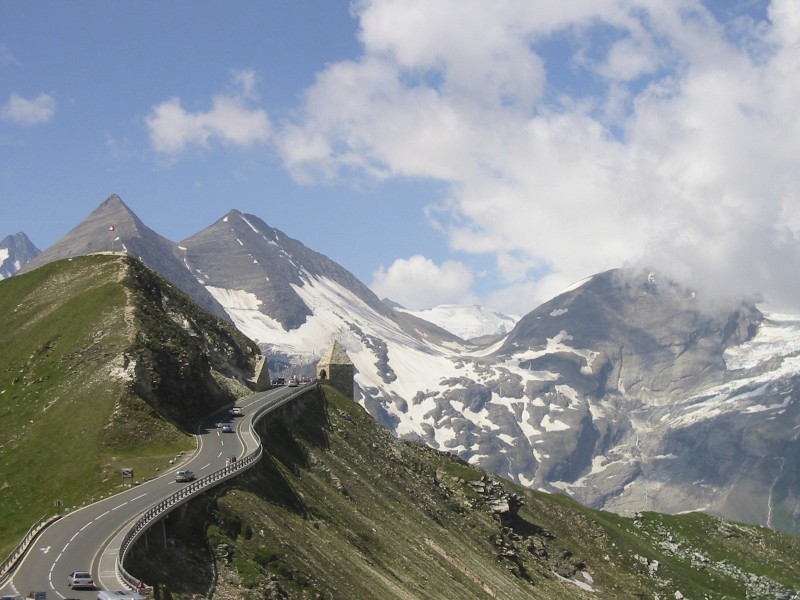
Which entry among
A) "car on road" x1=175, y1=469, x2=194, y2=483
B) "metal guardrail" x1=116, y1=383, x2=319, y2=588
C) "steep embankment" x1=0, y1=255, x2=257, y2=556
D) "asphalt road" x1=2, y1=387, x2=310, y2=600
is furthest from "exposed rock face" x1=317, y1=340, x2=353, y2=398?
"car on road" x1=175, y1=469, x2=194, y2=483

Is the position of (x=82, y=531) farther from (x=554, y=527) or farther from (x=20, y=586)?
(x=554, y=527)

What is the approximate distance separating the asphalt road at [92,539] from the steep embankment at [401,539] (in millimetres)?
2658

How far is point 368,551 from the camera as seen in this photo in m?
93.1

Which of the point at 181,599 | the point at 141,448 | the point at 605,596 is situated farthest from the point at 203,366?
the point at 605,596

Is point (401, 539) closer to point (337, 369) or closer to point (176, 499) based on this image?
point (176, 499)

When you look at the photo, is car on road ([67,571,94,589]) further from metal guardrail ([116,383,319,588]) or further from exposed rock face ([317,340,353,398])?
exposed rock face ([317,340,353,398])

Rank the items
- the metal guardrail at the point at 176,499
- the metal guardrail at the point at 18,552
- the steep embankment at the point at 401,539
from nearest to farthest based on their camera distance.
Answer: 1. the metal guardrail at the point at 176,499
2. the metal guardrail at the point at 18,552
3. the steep embankment at the point at 401,539

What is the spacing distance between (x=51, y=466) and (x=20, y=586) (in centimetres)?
3125

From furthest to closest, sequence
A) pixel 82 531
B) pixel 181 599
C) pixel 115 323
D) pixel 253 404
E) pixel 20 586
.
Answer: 1. pixel 253 404
2. pixel 115 323
3. pixel 82 531
4. pixel 181 599
5. pixel 20 586

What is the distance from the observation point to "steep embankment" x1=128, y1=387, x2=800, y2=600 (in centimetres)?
6681

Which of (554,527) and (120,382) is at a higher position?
(120,382)

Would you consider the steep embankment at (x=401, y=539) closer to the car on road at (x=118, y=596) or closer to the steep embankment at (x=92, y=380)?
the car on road at (x=118, y=596)

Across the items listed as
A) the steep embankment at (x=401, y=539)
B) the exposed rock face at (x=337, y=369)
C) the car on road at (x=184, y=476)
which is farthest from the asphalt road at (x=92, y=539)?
the exposed rock face at (x=337, y=369)

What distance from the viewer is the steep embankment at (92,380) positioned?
80.2 m
